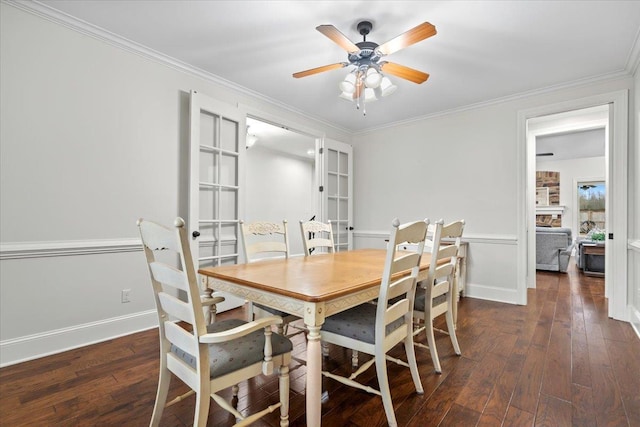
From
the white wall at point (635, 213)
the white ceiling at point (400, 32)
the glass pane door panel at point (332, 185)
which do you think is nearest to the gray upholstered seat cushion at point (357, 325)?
the white ceiling at point (400, 32)

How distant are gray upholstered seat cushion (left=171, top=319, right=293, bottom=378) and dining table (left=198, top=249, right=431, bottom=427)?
15 centimetres

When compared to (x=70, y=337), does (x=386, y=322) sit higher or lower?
higher

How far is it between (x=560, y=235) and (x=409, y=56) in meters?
4.73

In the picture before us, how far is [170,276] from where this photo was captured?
3.76ft

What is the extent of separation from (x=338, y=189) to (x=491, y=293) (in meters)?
2.50

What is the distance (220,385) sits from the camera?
117 cm

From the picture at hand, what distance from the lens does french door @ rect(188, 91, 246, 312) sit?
2885 millimetres

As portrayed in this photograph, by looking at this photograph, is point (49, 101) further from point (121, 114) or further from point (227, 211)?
point (227, 211)

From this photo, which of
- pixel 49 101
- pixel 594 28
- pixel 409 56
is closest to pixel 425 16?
pixel 409 56

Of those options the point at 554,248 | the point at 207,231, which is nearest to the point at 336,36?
the point at 207,231

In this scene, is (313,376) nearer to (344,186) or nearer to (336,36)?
(336,36)

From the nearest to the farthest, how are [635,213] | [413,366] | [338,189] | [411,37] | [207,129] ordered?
[413,366] < [411,37] < [635,213] < [207,129] < [338,189]

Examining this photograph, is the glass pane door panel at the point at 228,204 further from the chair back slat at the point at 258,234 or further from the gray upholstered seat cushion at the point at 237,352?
the gray upholstered seat cushion at the point at 237,352

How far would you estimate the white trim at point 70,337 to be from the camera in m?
A: 2.03
